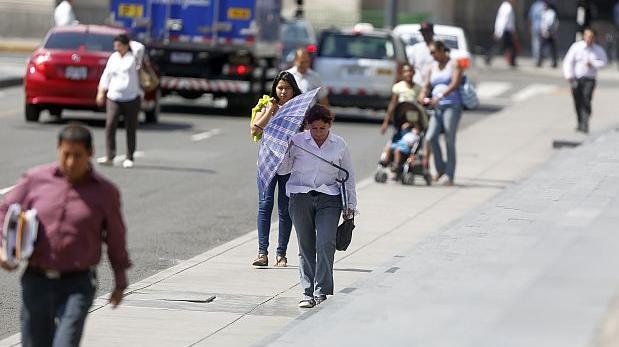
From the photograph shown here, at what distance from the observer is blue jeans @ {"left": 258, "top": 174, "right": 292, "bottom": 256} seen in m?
13.1

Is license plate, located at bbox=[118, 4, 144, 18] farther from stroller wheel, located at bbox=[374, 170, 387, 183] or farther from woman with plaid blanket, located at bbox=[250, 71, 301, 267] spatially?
woman with plaid blanket, located at bbox=[250, 71, 301, 267]

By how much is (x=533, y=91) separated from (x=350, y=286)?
28564 mm

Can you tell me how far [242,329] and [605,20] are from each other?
181 feet

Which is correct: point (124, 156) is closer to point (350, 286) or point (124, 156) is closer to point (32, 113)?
point (32, 113)

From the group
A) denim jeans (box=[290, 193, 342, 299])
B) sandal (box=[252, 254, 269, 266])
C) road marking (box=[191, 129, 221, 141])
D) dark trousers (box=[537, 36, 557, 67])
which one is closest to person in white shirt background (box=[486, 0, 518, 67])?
dark trousers (box=[537, 36, 557, 67])

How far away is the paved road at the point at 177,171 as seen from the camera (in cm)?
1457

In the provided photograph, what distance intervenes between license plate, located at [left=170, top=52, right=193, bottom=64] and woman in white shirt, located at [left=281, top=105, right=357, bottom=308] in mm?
17768

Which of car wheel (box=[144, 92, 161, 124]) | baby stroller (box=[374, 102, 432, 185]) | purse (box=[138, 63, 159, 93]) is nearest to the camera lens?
baby stroller (box=[374, 102, 432, 185])

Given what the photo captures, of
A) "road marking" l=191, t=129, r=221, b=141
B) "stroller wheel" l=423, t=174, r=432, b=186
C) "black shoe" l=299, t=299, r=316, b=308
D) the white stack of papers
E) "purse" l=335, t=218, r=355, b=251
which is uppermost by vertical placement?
the white stack of papers

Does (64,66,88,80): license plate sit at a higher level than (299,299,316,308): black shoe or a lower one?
lower

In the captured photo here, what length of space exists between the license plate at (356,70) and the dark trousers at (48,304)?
2059cm

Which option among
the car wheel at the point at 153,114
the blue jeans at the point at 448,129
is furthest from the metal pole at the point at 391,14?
the blue jeans at the point at 448,129

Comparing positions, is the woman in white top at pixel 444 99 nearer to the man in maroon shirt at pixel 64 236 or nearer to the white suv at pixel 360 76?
the white suv at pixel 360 76

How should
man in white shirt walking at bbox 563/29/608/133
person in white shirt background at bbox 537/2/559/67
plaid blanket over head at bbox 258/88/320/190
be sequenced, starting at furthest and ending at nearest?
person in white shirt background at bbox 537/2/559/67 < man in white shirt walking at bbox 563/29/608/133 < plaid blanket over head at bbox 258/88/320/190
